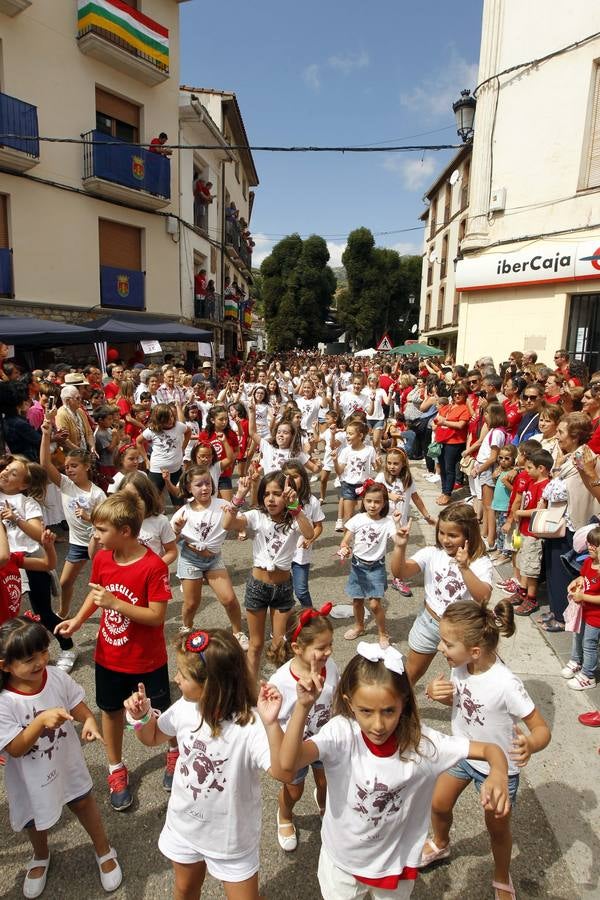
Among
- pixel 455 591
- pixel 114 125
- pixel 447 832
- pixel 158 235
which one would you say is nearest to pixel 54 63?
pixel 114 125

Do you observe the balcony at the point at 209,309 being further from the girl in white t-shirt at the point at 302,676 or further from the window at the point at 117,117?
the girl in white t-shirt at the point at 302,676

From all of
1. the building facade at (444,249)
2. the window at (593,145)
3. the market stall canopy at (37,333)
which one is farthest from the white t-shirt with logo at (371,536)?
the building facade at (444,249)

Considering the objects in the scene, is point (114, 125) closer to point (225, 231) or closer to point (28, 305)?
point (28, 305)

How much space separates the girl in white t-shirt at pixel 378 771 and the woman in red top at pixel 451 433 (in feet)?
20.8

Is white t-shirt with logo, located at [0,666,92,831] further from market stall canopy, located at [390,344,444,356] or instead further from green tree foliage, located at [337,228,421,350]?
green tree foliage, located at [337,228,421,350]

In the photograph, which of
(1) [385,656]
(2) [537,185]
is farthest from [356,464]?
(2) [537,185]

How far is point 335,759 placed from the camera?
74.5 inches

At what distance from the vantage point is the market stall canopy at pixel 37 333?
9.87 metres

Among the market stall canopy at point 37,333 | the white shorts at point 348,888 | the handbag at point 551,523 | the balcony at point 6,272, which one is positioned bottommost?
the white shorts at point 348,888

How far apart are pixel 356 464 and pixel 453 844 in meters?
4.05

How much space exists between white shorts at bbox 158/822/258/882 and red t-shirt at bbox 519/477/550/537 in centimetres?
366

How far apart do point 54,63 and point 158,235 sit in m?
5.13

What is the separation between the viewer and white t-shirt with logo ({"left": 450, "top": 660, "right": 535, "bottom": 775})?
2246mm

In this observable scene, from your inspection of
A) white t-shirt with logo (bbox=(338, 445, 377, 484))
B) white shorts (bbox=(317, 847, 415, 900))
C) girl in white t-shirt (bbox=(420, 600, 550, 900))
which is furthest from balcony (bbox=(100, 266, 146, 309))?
white shorts (bbox=(317, 847, 415, 900))
